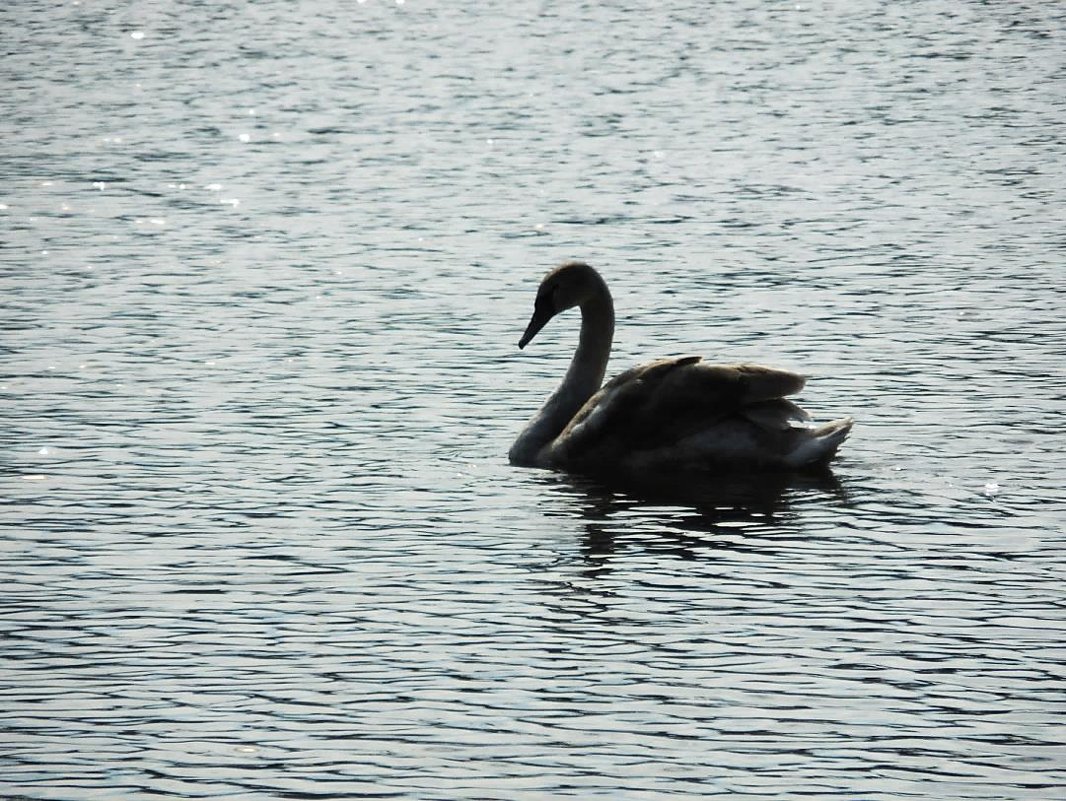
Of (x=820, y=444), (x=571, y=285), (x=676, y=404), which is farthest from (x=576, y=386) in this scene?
(x=820, y=444)

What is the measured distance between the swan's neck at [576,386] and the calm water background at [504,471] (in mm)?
280

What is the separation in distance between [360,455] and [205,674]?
5657mm

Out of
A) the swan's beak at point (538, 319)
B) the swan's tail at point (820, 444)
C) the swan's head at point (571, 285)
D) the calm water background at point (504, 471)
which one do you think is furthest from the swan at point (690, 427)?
the swan's beak at point (538, 319)

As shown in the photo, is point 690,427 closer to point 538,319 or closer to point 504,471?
point 504,471

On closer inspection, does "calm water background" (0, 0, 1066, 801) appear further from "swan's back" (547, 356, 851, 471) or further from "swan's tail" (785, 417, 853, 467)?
"swan's back" (547, 356, 851, 471)

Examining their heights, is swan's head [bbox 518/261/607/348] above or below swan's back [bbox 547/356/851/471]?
above

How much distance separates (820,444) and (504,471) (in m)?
2.45

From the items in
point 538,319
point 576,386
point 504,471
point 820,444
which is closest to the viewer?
point 820,444

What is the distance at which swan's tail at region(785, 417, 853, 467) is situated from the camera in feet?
54.5

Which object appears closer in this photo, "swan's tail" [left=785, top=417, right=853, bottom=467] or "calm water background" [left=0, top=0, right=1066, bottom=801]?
"calm water background" [left=0, top=0, right=1066, bottom=801]

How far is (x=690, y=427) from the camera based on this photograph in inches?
670

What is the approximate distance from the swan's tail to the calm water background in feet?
0.86

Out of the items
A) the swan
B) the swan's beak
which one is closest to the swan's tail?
the swan

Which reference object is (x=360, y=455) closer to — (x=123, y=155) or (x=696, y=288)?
(x=696, y=288)
